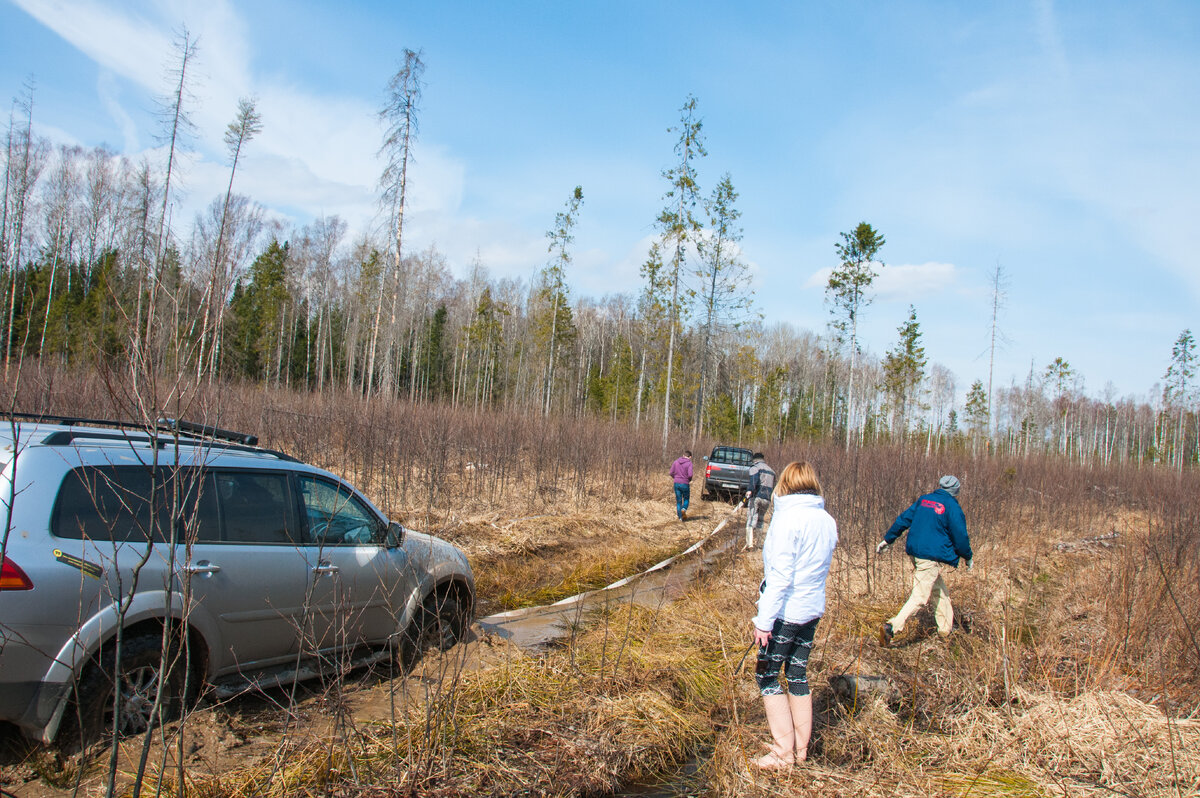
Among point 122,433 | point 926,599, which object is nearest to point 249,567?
point 122,433

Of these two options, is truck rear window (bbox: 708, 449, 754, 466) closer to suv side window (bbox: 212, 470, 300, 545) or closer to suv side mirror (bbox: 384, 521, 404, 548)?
suv side mirror (bbox: 384, 521, 404, 548)

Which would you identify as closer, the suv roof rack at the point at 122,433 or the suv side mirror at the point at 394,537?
the suv roof rack at the point at 122,433

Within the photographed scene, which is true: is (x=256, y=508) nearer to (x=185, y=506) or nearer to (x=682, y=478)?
(x=185, y=506)

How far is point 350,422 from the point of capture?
46.8 feet

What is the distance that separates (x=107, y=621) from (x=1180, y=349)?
74.6 m

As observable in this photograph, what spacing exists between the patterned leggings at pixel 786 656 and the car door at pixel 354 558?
2.58 metres

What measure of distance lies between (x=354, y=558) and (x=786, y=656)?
3178mm

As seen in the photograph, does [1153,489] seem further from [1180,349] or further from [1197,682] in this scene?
[1180,349]

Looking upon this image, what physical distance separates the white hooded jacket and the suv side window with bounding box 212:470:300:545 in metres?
3.28

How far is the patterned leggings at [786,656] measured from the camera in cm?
421

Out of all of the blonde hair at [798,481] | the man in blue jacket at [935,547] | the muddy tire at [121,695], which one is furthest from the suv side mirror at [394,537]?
the man in blue jacket at [935,547]

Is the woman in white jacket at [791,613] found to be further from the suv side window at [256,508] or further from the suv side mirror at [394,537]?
the suv side window at [256,508]

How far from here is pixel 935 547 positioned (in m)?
7.11

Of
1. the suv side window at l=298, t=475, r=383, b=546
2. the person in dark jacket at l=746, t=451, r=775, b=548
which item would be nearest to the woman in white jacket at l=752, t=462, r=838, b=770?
the suv side window at l=298, t=475, r=383, b=546
